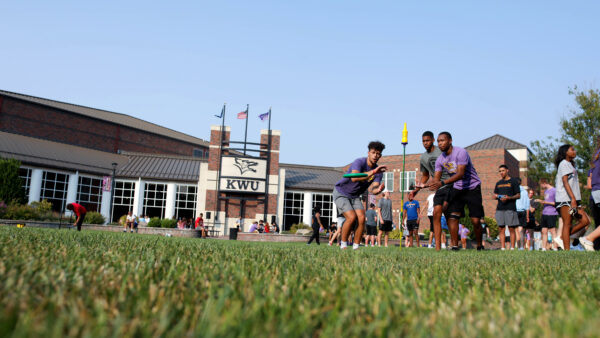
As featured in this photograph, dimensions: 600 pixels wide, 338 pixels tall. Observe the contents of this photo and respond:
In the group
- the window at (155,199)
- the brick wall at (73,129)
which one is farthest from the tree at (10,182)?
the brick wall at (73,129)

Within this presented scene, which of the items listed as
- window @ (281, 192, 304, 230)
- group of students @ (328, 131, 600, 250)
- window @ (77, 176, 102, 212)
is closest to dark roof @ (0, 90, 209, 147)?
window @ (77, 176, 102, 212)

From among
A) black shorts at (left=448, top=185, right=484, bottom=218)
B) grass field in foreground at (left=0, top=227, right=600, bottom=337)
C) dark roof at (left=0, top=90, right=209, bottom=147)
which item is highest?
dark roof at (left=0, top=90, right=209, bottom=147)

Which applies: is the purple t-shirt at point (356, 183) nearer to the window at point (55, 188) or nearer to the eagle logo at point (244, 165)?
the eagle logo at point (244, 165)

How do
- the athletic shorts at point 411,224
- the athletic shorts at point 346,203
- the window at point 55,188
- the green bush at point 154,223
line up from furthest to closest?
the window at point 55,188 < the green bush at point 154,223 < the athletic shorts at point 411,224 < the athletic shorts at point 346,203

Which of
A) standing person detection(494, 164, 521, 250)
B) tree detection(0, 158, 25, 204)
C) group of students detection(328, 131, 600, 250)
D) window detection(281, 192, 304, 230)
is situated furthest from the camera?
window detection(281, 192, 304, 230)

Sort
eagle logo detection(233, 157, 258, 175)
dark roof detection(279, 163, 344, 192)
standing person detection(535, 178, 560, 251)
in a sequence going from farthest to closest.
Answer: dark roof detection(279, 163, 344, 192), eagle logo detection(233, 157, 258, 175), standing person detection(535, 178, 560, 251)

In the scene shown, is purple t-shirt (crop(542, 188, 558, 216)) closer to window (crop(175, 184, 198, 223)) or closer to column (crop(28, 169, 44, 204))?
window (crop(175, 184, 198, 223))

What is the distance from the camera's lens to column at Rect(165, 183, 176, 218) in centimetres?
3409

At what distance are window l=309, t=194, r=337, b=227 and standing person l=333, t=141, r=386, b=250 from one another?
2861 centimetres

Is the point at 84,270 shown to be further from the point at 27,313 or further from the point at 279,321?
the point at 279,321

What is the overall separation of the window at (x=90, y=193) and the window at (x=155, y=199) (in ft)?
13.3

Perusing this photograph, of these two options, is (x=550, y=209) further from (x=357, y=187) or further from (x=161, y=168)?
(x=161, y=168)

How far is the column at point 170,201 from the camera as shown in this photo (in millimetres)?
34094

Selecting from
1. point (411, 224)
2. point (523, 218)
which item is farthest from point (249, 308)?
point (411, 224)
